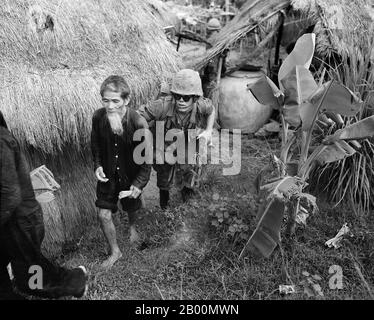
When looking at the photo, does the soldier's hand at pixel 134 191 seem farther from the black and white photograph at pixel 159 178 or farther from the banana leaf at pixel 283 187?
the banana leaf at pixel 283 187

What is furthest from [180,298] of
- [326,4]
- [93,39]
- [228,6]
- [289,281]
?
[228,6]

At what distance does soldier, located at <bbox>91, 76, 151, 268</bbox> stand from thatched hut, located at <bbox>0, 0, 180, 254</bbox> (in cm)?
48

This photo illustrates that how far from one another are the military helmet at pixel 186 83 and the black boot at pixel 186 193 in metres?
1.12

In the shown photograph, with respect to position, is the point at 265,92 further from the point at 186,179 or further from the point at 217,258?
the point at 217,258

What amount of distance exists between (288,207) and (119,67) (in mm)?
1982

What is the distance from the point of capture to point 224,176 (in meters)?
4.98

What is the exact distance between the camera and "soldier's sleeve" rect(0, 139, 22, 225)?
269 centimetres

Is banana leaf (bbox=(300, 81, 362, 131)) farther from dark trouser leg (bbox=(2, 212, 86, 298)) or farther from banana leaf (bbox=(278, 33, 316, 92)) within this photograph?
dark trouser leg (bbox=(2, 212, 86, 298))

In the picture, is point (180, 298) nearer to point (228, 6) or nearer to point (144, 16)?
point (144, 16)

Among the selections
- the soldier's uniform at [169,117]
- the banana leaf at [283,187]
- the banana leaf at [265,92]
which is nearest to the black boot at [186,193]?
the soldier's uniform at [169,117]

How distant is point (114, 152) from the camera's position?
3.41 m

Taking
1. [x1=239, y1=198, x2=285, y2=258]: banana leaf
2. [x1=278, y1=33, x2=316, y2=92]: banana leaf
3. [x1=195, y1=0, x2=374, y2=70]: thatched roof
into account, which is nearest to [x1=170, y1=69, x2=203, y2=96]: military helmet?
[x1=278, y1=33, x2=316, y2=92]: banana leaf

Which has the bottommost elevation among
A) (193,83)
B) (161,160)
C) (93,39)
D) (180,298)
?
(180,298)

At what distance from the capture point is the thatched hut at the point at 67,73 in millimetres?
3613
